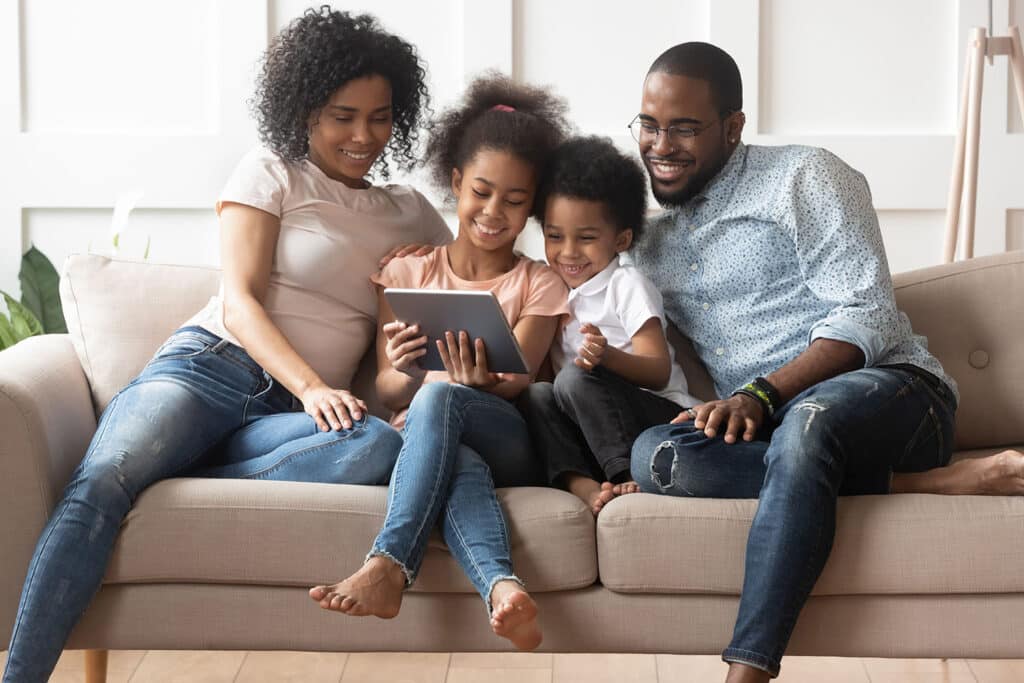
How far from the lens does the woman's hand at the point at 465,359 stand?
76.7 inches

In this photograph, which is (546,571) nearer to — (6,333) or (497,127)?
(497,127)

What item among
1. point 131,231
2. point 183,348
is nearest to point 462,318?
point 183,348

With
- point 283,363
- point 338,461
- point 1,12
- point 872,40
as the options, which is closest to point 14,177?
point 1,12

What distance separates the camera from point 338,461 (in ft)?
6.19

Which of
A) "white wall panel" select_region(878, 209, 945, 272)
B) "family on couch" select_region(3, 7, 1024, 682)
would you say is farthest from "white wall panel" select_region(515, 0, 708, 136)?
"family on couch" select_region(3, 7, 1024, 682)

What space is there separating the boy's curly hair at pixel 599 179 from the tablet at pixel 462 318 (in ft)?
1.07

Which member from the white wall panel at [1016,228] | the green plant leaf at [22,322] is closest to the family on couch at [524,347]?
the green plant leaf at [22,322]

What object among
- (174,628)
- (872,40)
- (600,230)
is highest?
(872,40)

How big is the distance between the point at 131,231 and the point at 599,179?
67.3 inches

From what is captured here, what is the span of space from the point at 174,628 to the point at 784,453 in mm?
949

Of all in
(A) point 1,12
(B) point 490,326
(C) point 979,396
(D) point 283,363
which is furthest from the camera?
(A) point 1,12

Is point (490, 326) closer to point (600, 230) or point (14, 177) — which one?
point (600, 230)

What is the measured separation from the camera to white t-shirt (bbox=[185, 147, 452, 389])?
7.04ft

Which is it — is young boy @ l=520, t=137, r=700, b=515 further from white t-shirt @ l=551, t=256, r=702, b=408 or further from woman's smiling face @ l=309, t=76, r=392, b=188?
woman's smiling face @ l=309, t=76, r=392, b=188
